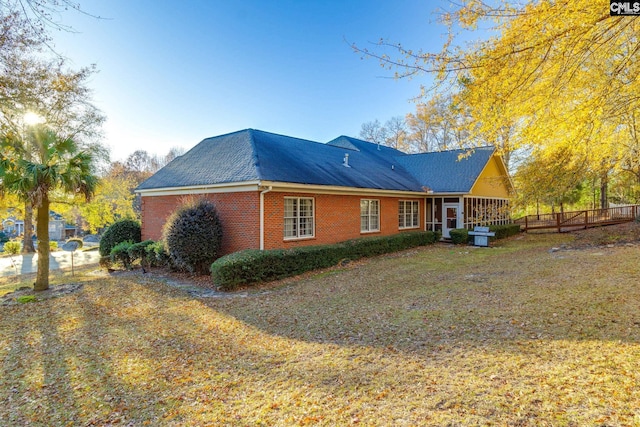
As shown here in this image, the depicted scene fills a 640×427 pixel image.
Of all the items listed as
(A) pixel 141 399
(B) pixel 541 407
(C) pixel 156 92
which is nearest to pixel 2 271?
(C) pixel 156 92

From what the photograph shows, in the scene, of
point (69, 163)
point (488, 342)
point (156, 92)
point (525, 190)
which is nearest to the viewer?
point (488, 342)

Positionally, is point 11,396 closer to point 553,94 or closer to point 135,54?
point 553,94

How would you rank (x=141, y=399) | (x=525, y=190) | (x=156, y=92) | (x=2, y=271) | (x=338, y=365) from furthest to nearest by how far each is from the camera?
(x=2, y=271) → (x=156, y=92) → (x=525, y=190) → (x=338, y=365) → (x=141, y=399)

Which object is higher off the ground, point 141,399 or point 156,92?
point 156,92

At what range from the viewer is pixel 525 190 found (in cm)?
959

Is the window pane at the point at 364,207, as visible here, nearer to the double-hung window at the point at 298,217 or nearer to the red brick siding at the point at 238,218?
the double-hung window at the point at 298,217

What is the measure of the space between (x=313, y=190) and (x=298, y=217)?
1212mm

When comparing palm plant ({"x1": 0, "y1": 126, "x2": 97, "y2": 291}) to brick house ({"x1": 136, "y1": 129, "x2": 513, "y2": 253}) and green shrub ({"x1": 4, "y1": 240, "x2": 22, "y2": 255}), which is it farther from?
green shrub ({"x1": 4, "y1": 240, "x2": 22, "y2": 255})

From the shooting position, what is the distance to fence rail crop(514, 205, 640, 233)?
2338 centimetres

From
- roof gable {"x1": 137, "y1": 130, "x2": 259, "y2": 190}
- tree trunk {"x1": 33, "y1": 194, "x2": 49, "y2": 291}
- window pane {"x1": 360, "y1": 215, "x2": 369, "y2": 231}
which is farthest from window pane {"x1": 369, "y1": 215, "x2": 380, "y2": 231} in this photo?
tree trunk {"x1": 33, "y1": 194, "x2": 49, "y2": 291}

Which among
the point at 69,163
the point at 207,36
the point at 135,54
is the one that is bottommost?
the point at 69,163

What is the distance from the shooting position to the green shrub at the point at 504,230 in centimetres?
2047

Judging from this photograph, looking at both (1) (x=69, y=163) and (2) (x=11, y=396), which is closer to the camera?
(2) (x=11, y=396)

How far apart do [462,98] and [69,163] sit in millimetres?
10941
